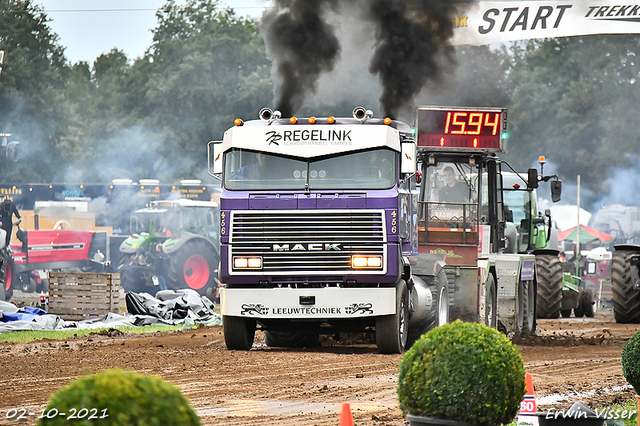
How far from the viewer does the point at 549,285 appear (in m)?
22.7

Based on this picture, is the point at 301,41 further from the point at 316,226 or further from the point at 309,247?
the point at 309,247

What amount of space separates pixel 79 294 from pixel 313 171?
8.80 metres

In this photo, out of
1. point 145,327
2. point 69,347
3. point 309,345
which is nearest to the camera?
point 69,347

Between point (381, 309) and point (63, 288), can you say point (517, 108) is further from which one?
point (381, 309)

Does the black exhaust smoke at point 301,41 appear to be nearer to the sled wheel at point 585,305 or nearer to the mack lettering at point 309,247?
the mack lettering at point 309,247

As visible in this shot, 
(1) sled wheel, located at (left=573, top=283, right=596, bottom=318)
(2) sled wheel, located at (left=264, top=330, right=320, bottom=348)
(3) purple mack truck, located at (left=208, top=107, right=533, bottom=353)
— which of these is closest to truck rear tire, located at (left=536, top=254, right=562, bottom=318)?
(1) sled wheel, located at (left=573, top=283, right=596, bottom=318)

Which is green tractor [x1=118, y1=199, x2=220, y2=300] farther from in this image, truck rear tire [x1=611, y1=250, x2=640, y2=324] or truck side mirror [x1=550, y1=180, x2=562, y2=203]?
truck side mirror [x1=550, y1=180, x2=562, y2=203]

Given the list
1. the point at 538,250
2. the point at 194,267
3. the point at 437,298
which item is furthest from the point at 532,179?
the point at 194,267

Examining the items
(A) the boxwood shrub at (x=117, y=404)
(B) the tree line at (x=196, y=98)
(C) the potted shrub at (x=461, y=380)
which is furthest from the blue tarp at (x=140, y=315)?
(B) the tree line at (x=196, y=98)

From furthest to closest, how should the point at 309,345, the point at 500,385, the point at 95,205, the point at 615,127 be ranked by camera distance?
the point at 615,127
the point at 95,205
the point at 309,345
the point at 500,385

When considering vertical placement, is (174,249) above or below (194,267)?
above

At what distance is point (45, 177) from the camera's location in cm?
5156

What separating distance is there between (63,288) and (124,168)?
3192cm

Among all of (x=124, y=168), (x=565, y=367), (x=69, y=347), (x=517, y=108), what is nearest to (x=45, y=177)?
(x=124, y=168)
